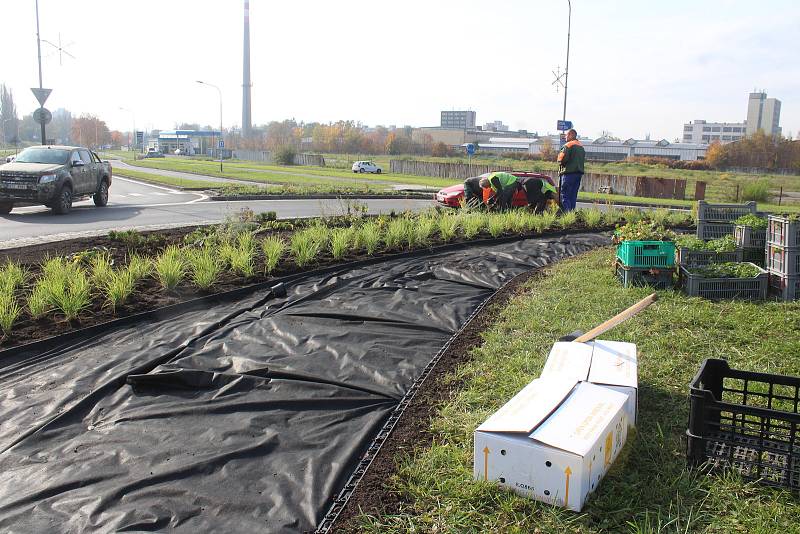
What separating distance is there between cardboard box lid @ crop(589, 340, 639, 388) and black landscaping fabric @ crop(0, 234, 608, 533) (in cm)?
150

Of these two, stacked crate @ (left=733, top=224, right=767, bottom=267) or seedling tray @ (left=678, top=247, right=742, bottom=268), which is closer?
seedling tray @ (left=678, top=247, right=742, bottom=268)

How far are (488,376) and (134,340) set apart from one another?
11.4 ft

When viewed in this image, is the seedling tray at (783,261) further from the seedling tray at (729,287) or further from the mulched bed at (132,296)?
the mulched bed at (132,296)

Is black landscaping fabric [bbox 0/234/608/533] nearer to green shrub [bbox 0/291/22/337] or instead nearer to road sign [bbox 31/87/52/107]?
green shrub [bbox 0/291/22/337]

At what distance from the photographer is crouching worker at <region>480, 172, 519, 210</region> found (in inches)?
661

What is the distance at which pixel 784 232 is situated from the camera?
24.9ft

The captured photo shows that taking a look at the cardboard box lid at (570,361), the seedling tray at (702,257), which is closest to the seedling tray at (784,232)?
the seedling tray at (702,257)

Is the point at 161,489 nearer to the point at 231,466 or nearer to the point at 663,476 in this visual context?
the point at 231,466

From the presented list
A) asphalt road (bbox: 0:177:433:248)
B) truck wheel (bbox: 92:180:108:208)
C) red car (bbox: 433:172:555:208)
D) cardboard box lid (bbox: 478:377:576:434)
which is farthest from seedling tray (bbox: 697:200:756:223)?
truck wheel (bbox: 92:180:108:208)

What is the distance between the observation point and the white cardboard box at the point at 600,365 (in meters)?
4.21

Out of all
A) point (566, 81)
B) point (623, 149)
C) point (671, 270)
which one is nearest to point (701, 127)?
point (623, 149)

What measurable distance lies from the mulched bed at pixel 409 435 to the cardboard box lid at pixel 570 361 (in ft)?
2.65

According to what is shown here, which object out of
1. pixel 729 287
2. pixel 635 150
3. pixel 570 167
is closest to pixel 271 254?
pixel 729 287

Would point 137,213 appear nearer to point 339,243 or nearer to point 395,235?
point 395,235
